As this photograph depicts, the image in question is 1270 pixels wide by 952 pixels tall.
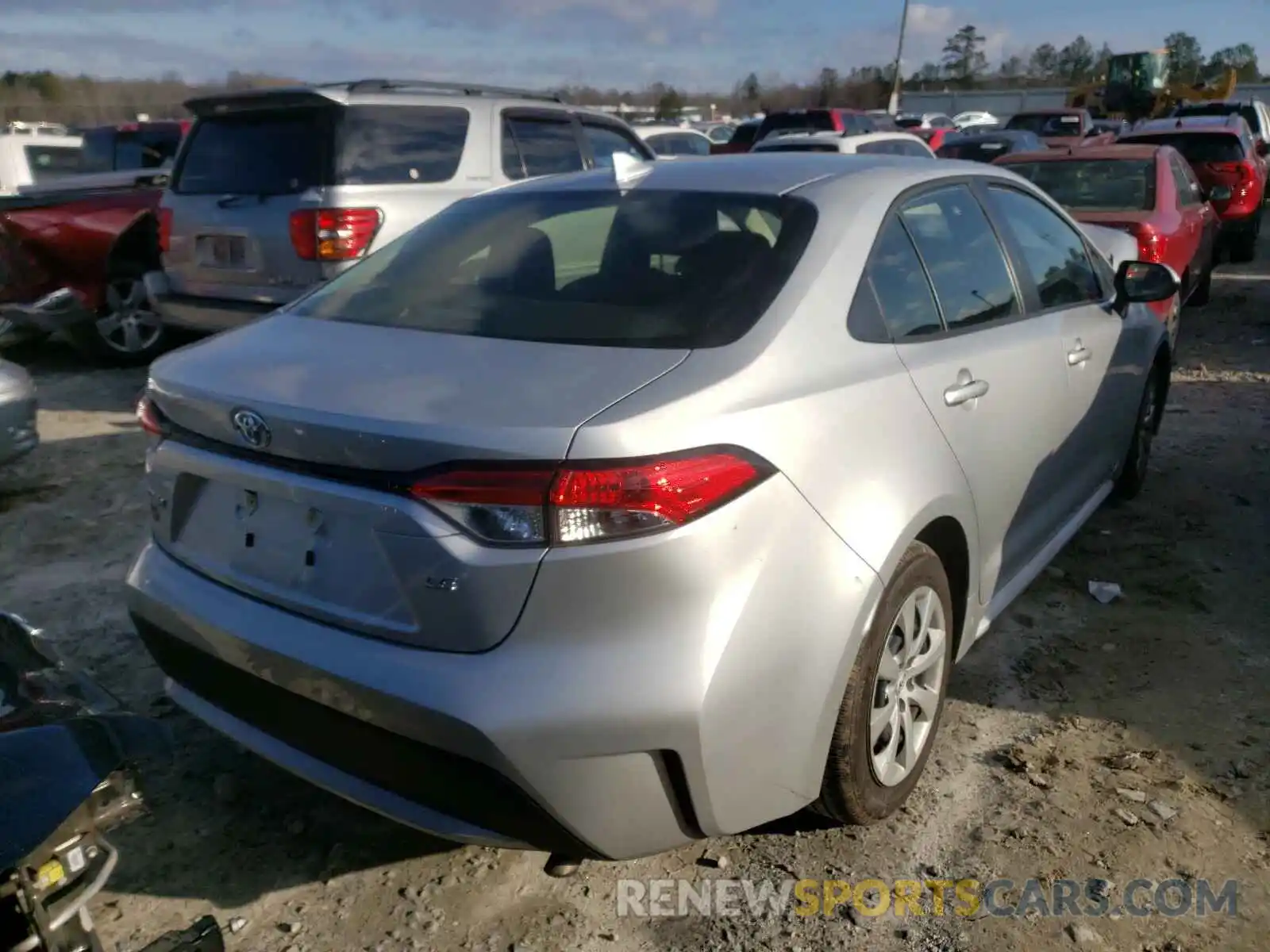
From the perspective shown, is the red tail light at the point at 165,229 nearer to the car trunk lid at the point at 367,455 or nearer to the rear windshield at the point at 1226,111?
the car trunk lid at the point at 367,455

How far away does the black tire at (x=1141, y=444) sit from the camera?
493 centimetres

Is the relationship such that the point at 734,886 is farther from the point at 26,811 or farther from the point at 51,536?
the point at 51,536

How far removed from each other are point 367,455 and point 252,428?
35cm

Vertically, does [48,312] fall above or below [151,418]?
below

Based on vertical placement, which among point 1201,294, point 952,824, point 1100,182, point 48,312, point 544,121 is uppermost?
point 544,121

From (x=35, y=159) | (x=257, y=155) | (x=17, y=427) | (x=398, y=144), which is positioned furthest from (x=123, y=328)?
(x=35, y=159)

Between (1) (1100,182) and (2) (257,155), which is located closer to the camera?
(2) (257,155)

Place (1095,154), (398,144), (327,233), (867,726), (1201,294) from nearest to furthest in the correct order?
1. (867,726)
2. (327,233)
3. (398,144)
4. (1095,154)
5. (1201,294)

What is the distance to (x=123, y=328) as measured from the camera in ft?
26.9

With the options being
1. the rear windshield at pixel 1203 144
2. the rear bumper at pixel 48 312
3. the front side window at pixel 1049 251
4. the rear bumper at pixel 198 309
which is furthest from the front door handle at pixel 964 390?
the rear windshield at pixel 1203 144

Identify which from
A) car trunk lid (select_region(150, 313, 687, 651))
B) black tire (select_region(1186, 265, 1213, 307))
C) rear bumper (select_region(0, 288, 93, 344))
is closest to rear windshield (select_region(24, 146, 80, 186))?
rear bumper (select_region(0, 288, 93, 344))

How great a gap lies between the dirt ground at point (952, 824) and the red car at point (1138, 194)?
3592 millimetres

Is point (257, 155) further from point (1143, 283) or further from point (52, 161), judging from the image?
point (52, 161)

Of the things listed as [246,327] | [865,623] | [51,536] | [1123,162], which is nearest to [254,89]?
[51,536]
